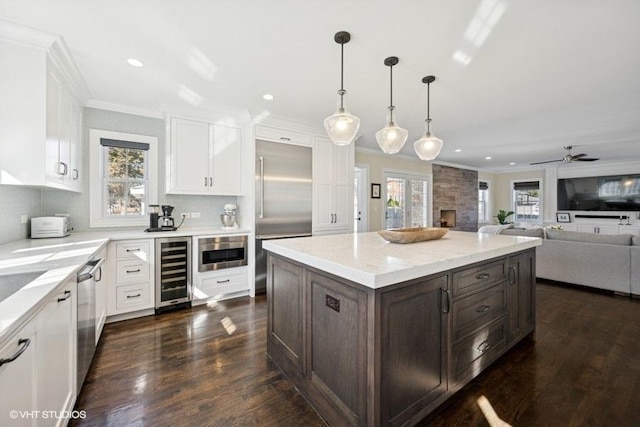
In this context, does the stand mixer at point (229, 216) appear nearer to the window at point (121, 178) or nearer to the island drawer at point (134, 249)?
the window at point (121, 178)

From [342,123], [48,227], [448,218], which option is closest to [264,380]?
Result: [342,123]

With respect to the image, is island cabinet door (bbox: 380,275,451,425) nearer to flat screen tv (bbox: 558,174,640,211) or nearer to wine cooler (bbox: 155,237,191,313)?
wine cooler (bbox: 155,237,191,313)

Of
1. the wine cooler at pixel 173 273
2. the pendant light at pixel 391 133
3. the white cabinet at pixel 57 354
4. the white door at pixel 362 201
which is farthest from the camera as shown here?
the white door at pixel 362 201

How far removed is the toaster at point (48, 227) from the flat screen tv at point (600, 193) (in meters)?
10.9

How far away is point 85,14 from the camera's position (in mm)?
1833

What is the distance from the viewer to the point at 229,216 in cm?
392

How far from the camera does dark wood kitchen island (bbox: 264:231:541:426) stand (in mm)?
1282

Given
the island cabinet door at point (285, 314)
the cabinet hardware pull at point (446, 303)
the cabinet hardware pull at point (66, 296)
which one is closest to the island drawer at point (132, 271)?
the cabinet hardware pull at point (66, 296)

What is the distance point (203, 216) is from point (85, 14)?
2.58 metres

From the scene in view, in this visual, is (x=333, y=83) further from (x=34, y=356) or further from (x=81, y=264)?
(x=34, y=356)

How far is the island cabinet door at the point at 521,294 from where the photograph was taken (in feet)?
→ 7.11

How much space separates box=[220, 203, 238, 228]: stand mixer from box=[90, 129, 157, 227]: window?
92 centimetres

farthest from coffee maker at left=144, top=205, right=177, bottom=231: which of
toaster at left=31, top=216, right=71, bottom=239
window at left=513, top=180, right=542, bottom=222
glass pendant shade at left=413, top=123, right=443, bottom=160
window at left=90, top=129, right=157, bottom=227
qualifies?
window at left=513, top=180, right=542, bottom=222

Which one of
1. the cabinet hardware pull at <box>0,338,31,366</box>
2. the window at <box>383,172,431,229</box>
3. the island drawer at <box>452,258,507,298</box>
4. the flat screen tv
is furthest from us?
the flat screen tv
